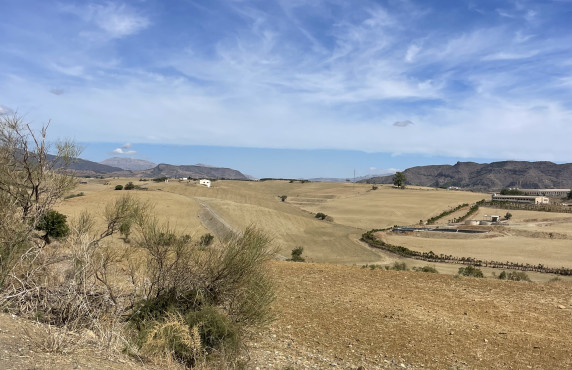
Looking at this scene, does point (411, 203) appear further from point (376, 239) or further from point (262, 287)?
point (262, 287)

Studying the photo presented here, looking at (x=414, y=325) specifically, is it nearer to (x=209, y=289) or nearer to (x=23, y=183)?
(x=209, y=289)

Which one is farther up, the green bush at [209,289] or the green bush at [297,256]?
the green bush at [209,289]

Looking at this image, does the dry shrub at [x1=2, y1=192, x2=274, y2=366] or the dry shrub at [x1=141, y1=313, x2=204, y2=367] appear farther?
the dry shrub at [x1=2, y1=192, x2=274, y2=366]

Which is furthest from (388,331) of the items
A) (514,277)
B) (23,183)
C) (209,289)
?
(514,277)

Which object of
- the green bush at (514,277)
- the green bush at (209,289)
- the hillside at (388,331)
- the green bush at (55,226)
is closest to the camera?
the hillside at (388,331)

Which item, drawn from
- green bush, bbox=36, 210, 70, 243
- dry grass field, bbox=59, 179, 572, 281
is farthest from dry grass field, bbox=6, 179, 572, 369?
green bush, bbox=36, 210, 70, 243

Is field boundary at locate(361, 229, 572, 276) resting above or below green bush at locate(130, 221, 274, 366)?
below

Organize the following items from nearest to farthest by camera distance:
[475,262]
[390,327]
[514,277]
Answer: [390,327] → [514,277] → [475,262]

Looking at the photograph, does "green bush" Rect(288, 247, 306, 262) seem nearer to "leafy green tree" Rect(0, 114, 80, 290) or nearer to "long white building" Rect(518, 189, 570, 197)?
"leafy green tree" Rect(0, 114, 80, 290)

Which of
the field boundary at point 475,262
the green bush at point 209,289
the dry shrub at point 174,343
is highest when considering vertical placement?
the green bush at point 209,289

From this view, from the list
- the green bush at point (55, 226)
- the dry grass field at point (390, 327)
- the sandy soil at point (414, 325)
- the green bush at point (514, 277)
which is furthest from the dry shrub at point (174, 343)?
the green bush at point (514, 277)

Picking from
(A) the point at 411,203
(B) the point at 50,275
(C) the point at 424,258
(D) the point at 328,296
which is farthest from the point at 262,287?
(A) the point at 411,203

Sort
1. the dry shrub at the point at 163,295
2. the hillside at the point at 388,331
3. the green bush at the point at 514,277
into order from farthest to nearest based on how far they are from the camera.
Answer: the green bush at the point at 514,277, the dry shrub at the point at 163,295, the hillside at the point at 388,331

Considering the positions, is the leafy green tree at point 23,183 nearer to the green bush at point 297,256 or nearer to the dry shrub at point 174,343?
the dry shrub at point 174,343
